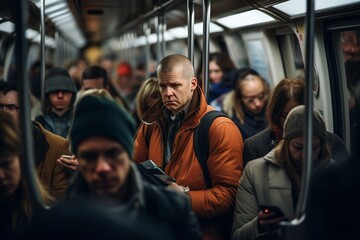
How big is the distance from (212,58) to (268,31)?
0.92 meters

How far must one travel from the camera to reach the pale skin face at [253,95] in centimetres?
668

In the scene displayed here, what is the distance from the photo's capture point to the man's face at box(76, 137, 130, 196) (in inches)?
104

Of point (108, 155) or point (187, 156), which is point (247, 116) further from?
point (108, 155)

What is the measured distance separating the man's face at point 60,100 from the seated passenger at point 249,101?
1585mm

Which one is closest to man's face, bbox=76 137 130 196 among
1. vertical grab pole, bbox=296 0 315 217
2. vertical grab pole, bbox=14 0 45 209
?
vertical grab pole, bbox=14 0 45 209

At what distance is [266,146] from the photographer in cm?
453

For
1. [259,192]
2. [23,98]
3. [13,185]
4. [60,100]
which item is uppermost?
[60,100]

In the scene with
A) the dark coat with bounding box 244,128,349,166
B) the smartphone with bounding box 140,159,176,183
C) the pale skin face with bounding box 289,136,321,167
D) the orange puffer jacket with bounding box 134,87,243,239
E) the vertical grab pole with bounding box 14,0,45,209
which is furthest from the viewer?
the dark coat with bounding box 244,128,349,166

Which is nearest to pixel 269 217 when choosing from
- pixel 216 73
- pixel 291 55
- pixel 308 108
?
pixel 308 108

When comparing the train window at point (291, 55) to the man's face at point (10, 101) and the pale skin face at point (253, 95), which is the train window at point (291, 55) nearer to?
the pale skin face at point (253, 95)

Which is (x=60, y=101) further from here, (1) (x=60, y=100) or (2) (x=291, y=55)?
(2) (x=291, y=55)

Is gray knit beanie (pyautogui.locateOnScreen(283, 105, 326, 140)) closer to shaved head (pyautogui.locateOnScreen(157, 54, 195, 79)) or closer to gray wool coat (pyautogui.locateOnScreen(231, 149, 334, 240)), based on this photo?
gray wool coat (pyautogui.locateOnScreen(231, 149, 334, 240))

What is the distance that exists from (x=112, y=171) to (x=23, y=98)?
54 centimetres

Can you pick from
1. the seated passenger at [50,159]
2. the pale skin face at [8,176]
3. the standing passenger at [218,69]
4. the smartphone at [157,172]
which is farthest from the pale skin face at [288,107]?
the standing passenger at [218,69]
